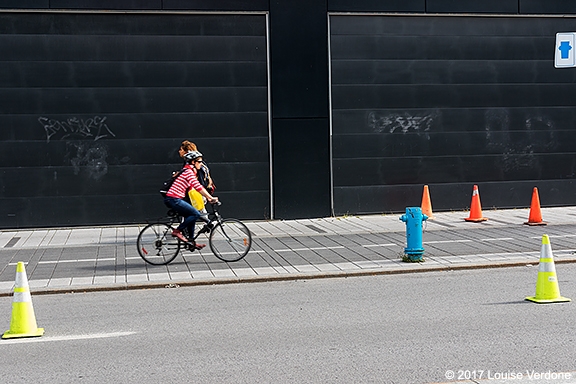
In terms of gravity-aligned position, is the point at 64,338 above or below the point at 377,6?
below

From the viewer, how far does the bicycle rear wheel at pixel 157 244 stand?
Result: 12.1 m

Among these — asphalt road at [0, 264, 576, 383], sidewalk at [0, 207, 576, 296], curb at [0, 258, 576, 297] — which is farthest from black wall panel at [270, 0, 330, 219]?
asphalt road at [0, 264, 576, 383]

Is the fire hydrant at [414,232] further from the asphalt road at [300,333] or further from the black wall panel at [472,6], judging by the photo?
the black wall panel at [472,6]

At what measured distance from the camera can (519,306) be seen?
8.70m

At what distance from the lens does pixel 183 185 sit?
12.2m

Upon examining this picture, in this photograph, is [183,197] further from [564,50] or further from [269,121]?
[564,50]

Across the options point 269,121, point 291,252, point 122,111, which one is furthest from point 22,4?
point 291,252

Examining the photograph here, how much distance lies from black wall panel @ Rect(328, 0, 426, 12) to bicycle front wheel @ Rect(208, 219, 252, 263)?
753 centimetres

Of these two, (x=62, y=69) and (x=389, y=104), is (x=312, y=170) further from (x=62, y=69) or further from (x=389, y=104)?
(x=62, y=69)

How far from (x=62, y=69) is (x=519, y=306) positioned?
1178 cm

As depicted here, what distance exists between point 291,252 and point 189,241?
184 centimetres

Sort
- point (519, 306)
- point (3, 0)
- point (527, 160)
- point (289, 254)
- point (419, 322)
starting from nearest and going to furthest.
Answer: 1. point (419, 322)
2. point (519, 306)
3. point (289, 254)
4. point (3, 0)
5. point (527, 160)

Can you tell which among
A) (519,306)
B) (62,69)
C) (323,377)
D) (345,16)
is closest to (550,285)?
(519,306)

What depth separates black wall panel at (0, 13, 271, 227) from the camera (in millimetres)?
16859
